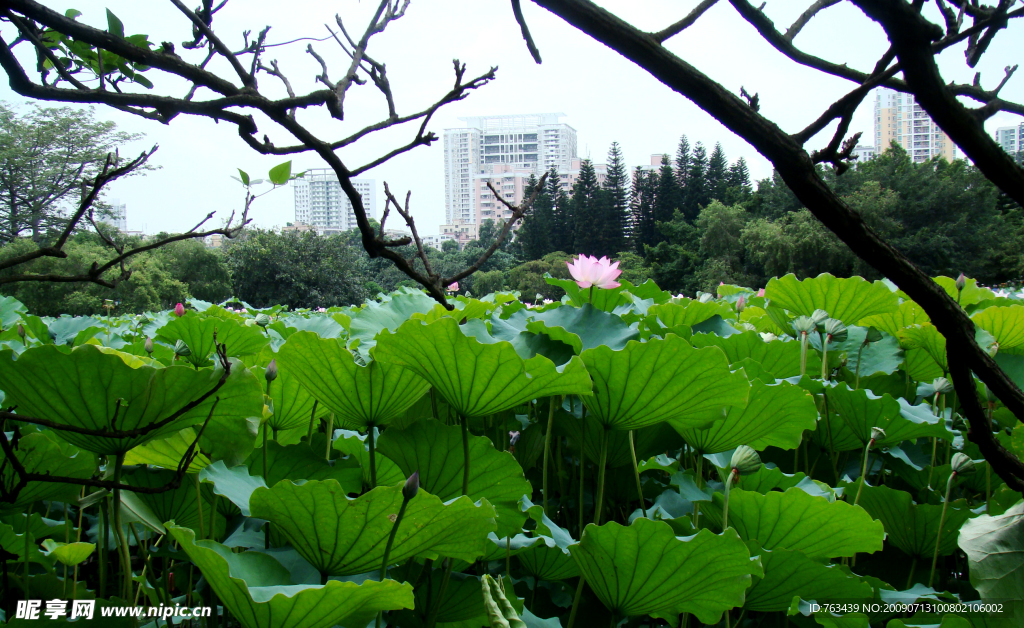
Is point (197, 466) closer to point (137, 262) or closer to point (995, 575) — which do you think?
point (995, 575)

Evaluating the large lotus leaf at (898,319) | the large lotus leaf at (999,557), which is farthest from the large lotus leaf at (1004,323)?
the large lotus leaf at (999,557)

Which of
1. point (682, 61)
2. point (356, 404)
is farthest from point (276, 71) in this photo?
point (682, 61)

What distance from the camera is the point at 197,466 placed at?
18.1 inches

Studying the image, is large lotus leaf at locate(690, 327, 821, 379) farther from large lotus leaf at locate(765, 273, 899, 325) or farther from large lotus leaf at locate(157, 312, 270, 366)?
large lotus leaf at locate(157, 312, 270, 366)

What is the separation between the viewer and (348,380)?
479 mm

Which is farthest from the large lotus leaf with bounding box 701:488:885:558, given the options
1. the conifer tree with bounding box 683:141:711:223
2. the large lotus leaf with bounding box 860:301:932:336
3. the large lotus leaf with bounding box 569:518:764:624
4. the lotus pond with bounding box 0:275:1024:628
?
the conifer tree with bounding box 683:141:711:223

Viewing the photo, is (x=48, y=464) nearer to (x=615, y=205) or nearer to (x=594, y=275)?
(x=594, y=275)

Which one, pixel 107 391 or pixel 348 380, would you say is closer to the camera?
pixel 107 391

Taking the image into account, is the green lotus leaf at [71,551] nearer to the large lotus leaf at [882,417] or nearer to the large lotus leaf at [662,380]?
the large lotus leaf at [662,380]

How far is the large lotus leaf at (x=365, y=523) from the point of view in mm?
341

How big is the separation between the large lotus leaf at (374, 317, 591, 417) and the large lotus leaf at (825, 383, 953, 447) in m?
0.39

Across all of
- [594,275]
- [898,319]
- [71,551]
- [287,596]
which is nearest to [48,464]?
[71,551]

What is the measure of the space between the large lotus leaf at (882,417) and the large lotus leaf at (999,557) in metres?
0.26

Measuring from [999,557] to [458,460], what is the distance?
37cm
